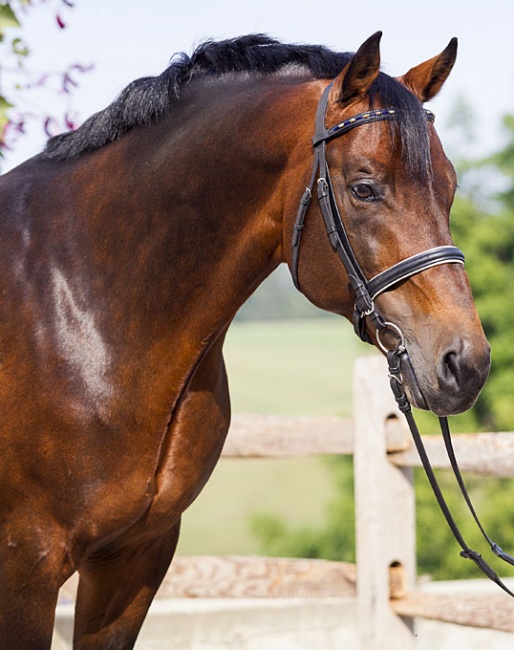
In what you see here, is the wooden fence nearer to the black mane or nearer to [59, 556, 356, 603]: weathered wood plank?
[59, 556, 356, 603]: weathered wood plank

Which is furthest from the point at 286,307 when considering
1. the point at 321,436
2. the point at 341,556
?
the point at 321,436

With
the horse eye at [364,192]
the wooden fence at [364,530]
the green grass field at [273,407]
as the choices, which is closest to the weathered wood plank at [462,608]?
the wooden fence at [364,530]

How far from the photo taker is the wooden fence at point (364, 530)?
14.3 ft

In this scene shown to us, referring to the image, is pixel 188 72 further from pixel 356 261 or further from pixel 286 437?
pixel 286 437

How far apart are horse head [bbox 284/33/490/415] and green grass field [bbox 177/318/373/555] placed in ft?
157

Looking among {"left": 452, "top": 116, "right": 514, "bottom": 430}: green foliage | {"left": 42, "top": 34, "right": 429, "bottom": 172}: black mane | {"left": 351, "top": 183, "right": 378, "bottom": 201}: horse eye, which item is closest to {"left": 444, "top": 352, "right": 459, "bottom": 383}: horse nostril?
{"left": 351, "top": 183, "right": 378, "bottom": 201}: horse eye

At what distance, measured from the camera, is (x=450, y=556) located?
48.7 feet

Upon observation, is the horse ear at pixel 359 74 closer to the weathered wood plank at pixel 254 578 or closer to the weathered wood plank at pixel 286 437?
the weathered wood plank at pixel 286 437

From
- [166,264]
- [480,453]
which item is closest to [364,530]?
[480,453]

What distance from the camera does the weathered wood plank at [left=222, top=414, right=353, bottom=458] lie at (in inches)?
175

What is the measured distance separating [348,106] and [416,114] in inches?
7.0

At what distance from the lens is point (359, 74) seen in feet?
7.59

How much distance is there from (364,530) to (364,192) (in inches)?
99.2

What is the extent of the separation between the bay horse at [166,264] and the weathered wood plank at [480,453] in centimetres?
180
